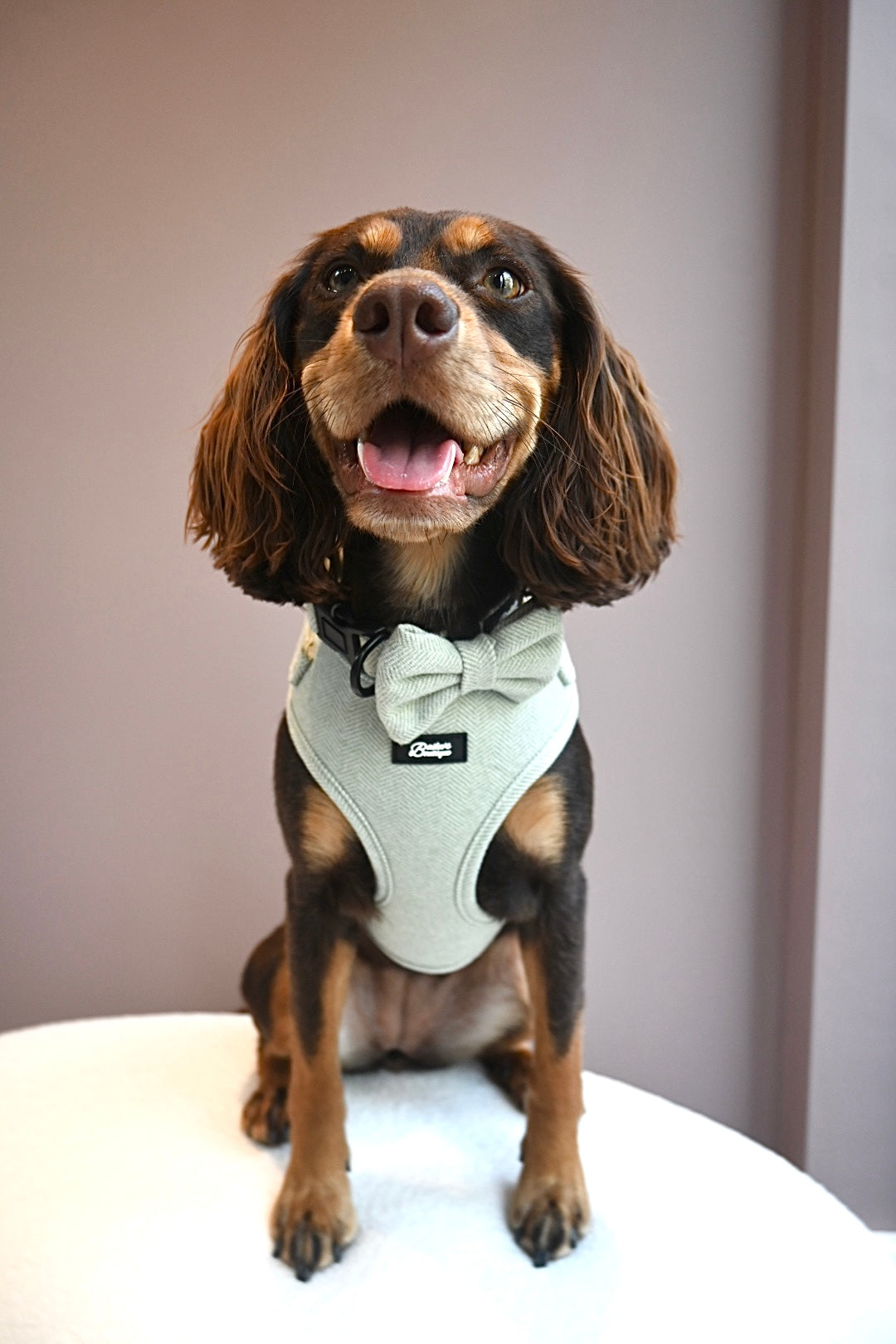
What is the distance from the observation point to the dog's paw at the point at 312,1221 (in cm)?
140

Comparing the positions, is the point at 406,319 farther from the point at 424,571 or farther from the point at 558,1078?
the point at 558,1078

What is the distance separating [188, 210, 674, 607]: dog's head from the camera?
122cm

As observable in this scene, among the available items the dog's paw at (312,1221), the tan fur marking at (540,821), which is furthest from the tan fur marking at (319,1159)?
the tan fur marking at (540,821)

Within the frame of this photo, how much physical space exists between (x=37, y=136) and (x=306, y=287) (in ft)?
4.00

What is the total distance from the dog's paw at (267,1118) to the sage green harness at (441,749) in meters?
0.47

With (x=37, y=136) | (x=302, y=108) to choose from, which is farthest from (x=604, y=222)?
(x=37, y=136)

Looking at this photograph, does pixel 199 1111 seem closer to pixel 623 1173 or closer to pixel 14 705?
pixel 623 1173

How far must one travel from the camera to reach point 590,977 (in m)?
2.49

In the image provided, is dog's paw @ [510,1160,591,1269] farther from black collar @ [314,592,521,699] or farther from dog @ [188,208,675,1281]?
black collar @ [314,592,521,699]

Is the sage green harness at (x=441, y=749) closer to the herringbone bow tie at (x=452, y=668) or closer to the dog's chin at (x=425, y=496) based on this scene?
the herringbone bow tie at (x=452, y=668)

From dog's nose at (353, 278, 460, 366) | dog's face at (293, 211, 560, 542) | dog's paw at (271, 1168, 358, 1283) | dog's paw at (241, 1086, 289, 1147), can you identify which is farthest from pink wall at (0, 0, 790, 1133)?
dog's nose at (353, 278, 460, 366)

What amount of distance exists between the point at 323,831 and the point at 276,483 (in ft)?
1.51

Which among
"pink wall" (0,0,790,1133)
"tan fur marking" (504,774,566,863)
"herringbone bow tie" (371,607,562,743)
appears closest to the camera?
"herringbone bow tie" (371,607,562,743)

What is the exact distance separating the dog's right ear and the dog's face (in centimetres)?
3
